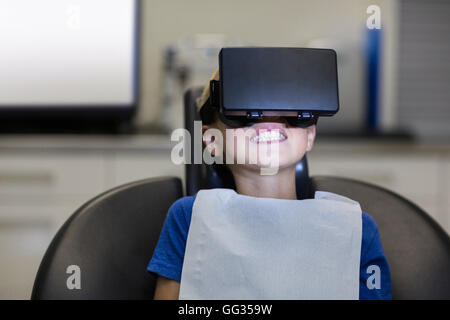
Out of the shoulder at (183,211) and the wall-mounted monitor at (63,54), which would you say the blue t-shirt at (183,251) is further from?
the wall-mounted monitor at (63,54)

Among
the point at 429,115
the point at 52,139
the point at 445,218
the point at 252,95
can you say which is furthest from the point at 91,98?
the point at 429,115

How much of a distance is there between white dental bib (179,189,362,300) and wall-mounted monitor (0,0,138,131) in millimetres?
185

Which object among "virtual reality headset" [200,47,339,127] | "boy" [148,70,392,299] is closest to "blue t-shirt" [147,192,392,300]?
"boy" [148,70,392,299]

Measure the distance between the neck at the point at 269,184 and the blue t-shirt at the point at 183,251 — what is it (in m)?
0.04

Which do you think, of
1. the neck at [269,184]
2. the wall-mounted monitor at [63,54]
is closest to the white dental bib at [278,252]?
the neck at [269,184]

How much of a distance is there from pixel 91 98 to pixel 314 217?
26 centimetres

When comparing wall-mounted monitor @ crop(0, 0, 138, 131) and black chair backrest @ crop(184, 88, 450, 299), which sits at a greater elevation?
wall-mounted monitor @ crop(0, 0, 138, 131)

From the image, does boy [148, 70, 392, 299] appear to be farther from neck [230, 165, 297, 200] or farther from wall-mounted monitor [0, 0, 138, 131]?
wall-mounted monitor [0, 0, 138, 131]

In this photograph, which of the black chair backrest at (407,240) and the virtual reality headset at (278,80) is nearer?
the virtual reality headset at (278,80)

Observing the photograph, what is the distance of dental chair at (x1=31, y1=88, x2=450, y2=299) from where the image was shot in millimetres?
368

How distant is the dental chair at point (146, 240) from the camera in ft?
1.21

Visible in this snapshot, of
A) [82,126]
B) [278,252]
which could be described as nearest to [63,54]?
[82,126]

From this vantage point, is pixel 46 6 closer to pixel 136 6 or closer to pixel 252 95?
pixel 136 6

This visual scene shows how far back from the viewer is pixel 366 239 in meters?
0.32
